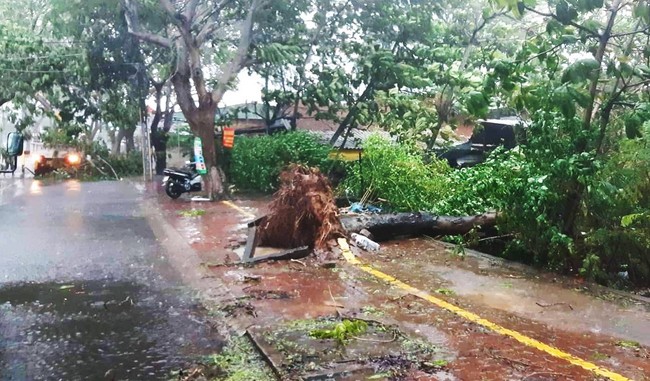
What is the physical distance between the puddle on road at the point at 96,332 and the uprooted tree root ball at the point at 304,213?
259 cm

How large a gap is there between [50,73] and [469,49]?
15225 mm

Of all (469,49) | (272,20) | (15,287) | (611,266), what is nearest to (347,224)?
(611,266)

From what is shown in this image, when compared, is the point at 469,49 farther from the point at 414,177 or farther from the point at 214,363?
the point at 214,363

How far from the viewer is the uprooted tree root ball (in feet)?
30.9

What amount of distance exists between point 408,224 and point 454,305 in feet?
13.5

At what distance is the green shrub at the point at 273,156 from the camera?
18.2m

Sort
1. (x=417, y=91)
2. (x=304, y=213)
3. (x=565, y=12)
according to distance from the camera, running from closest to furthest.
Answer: (x=565, y=12) < (x=304, y=213) < (x=417, y=91)

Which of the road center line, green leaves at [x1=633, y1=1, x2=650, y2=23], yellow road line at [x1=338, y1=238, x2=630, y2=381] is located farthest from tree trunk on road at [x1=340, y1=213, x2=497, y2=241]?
green leaves at [x1=633, y1=1, x2=650, y2=23]

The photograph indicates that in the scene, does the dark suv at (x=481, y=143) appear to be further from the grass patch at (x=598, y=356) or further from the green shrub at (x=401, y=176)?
the grass patch at (x=598, y=356)

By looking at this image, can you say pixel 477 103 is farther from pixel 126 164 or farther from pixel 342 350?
pixel 126 164

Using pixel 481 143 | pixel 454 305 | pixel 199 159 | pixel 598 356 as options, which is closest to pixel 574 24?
pixel 454 305

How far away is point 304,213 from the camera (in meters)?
9.43

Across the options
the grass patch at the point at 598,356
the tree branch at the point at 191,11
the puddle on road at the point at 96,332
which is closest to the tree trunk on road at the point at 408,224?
the puddle on road at the point at 96,332

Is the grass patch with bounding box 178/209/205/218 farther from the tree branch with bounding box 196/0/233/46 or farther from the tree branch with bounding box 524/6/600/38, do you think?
the tree branch with bounding box 524/6/600/38
